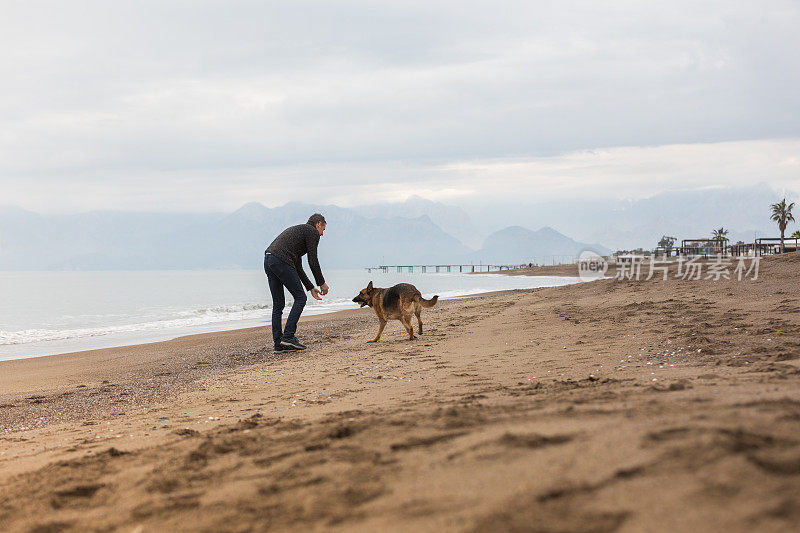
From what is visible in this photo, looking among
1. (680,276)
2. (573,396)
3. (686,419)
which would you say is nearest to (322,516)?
(686,419)

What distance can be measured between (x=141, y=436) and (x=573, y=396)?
3.18 metres

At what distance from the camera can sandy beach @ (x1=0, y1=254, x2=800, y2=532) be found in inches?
90.7

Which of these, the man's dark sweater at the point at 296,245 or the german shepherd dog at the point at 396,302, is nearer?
the man's dark sweater at the point at 296,245

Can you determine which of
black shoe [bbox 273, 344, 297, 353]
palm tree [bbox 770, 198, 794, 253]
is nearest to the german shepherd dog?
black shoe [bbox 273, 344, 297, 353]

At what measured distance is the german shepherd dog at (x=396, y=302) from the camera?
11.3 meters

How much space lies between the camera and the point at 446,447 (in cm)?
305

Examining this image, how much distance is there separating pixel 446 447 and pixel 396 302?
8.31m

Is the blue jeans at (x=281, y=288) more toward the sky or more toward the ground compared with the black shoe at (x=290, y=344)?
more toward the sky

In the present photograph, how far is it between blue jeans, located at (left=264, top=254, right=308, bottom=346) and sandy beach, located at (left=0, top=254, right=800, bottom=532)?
3145mm

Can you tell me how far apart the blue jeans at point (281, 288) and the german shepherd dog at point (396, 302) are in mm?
1033

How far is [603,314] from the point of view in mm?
12125

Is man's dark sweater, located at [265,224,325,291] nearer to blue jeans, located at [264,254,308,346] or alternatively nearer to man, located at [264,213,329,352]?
man, located at [264,213,329,352]

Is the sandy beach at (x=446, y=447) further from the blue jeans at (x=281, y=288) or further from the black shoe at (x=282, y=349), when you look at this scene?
the black shoe at (x=282, y=349)

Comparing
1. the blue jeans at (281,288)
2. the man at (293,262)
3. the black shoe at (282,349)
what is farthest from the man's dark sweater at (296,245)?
the black shoe at (282,349)
